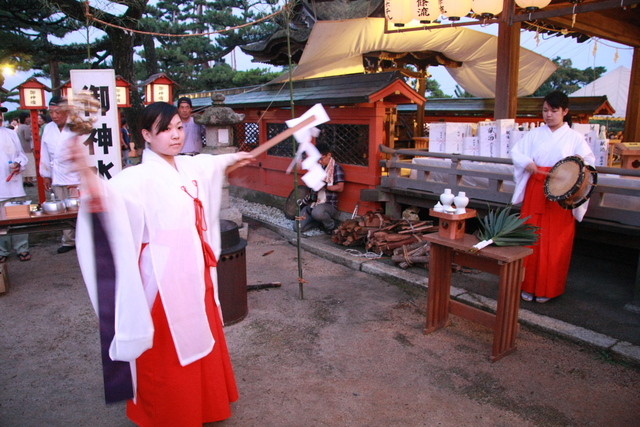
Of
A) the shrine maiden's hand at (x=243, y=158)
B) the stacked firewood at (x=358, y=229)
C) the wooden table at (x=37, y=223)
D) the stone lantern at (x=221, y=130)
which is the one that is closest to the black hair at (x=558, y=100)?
the stacked firewood at (x=358, y=229)

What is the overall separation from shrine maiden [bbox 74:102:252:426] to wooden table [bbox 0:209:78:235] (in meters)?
3.73

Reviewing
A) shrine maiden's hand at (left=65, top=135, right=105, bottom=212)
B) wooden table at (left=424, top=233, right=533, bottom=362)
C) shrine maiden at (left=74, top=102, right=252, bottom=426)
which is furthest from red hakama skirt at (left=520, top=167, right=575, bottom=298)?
shrine maiden's hand at (left=65, top=135, right=105, bottom=212)

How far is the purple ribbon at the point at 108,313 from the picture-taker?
2.39 meters

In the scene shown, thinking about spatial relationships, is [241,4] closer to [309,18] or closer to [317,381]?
[309,18]

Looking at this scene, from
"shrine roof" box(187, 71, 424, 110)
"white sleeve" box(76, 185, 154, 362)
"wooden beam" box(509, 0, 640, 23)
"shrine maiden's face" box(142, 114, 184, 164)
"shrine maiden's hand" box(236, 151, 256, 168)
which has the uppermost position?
"wooden beam" box(509, 0, 640, 23)

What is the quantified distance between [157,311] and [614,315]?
4.29m

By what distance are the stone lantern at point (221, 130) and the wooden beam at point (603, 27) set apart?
18.7 ft

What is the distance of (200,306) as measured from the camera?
2641mm

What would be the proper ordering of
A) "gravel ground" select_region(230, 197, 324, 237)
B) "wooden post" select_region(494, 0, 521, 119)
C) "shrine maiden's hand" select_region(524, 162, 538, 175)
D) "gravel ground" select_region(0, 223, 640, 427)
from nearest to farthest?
"gravel ground" select_region(0, 223, 640, 427), "shrine maiden's hand" select_region(524, 162, 538, 175), "wooden post" select_region(494, 0, 521, 119), "gravel ground" select_region(230, 197, 324, 237)

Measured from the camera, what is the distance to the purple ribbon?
94.0 inches

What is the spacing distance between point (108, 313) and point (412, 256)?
420 centimetres

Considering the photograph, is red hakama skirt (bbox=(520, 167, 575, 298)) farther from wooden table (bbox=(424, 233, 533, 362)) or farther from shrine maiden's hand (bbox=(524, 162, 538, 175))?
wooden table (bbox=(424, 233, 533, 362))

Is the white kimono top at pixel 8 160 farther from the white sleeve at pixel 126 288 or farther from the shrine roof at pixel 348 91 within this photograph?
the white sleeve at pixel 126 288

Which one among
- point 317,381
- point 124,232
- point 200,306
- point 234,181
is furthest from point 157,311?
point 234,181
